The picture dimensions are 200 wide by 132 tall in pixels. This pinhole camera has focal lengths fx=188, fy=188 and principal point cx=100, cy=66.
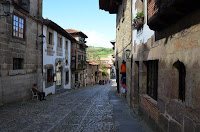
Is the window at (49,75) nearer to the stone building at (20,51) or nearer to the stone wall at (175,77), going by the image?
the stone building at (20,51)

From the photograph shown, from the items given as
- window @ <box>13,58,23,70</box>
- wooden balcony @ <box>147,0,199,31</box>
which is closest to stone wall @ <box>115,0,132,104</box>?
wooden balcony @ <box>147,0,199,31</box>

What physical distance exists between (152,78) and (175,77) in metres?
2.30

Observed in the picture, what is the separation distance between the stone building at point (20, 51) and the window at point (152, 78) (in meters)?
7.21

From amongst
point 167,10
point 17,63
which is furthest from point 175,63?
point 17,63

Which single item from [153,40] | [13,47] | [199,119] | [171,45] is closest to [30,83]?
[13,47]

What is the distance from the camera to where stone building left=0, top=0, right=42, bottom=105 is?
9773mm

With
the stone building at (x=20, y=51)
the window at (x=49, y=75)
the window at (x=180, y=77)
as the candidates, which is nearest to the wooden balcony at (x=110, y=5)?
the stone building at (x=20, y=51)

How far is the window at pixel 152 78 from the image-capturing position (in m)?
5.98

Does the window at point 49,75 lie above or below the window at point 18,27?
below

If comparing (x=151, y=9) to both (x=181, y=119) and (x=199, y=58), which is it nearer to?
(x=199, y=58)

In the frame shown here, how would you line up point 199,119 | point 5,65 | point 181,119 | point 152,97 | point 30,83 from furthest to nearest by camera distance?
point 30,83 → point 5,65 → point 152,97 → point 181,119 → point 199,119

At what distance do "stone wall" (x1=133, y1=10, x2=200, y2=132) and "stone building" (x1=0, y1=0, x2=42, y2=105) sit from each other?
7.55 m

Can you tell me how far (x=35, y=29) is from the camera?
1329 cm

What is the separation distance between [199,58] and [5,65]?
941 centimetres
